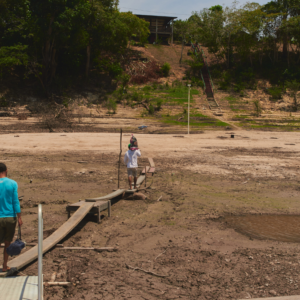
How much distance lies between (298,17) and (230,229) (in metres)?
44.7

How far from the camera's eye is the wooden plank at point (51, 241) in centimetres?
505

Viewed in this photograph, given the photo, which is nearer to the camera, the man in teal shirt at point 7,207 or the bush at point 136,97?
the man in teal shirt at point 7,207

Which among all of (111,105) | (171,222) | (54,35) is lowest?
(171,222)

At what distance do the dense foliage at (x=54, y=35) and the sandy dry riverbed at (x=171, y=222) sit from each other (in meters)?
19.3

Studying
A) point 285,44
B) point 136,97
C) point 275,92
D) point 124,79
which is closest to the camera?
point 136,97

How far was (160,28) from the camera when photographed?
64.2 metres

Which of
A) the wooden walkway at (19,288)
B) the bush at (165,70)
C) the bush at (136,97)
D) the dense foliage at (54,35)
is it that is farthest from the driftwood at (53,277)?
the bush at (165,70)

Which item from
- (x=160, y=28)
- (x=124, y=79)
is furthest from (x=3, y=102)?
(x=160, y=28)

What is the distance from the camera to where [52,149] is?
687 inches

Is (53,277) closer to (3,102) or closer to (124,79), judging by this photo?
(3,102)

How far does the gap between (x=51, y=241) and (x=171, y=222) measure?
2.86 meters

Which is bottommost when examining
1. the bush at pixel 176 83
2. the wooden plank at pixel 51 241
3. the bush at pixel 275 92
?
the wooden plank at pixel 51 241

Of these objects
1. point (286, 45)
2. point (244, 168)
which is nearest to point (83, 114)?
point (244, 168)

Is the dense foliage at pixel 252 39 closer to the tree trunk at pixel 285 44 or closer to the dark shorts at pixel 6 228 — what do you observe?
the tree trunk at pixel 285 44
